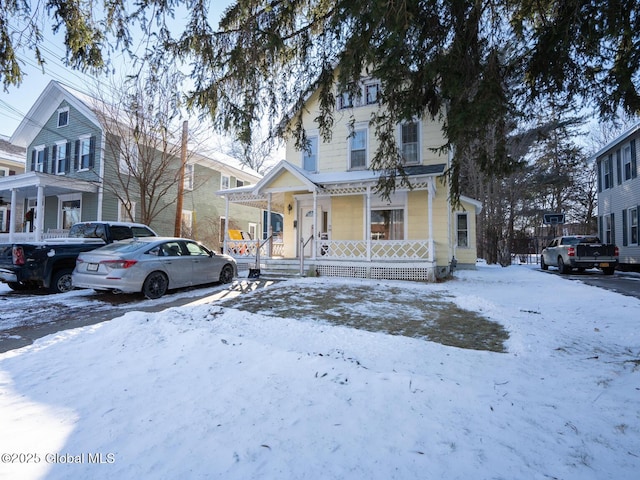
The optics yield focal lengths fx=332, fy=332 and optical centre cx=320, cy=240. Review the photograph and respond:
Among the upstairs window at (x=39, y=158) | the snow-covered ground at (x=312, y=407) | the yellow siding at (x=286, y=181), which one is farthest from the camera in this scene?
the upstairs window at (x=39, y=158)

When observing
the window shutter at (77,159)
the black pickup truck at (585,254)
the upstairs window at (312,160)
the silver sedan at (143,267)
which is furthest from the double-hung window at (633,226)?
the window shutter at (77,159)

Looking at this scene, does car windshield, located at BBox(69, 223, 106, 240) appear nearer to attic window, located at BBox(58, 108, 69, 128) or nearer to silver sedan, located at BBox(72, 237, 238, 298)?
silver sedan, located at BBox(72, 237, 238, 298)

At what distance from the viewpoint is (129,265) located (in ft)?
23.3

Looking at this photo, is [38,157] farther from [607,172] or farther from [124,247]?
[607,172]

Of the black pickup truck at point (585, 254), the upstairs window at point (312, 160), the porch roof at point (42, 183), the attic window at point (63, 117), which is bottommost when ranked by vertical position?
the black pickup truck at point (585, 254)

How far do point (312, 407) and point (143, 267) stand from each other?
242 inches

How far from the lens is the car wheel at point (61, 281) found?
8.05m

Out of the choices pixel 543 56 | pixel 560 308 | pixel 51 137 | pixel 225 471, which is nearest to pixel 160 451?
pixel 225 471

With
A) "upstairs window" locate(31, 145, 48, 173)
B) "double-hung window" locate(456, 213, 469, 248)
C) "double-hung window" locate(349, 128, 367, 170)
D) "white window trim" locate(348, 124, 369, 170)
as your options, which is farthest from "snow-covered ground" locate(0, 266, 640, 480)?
"upstairs window" locate(31, 145, 48, 173)

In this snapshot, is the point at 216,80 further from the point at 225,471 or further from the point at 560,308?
the point at 560,308

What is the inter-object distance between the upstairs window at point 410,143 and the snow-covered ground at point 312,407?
33.2 ft

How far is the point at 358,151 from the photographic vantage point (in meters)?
14.2

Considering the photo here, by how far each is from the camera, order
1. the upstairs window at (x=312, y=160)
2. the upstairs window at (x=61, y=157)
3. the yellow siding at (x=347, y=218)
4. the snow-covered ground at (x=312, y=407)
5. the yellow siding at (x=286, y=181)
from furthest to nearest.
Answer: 1. the upstairs window at (x=61, y=157)
2. the upstairs window at (x=312, y=160)
3. the yellow siding at (x=347, y=218)
4. the yellow siding at (x=286, y=181)
5. the snow-covered ground at (x=312, y=407)

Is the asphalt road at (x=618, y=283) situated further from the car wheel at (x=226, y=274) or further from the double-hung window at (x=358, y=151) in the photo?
the car wheel at (x=226, y=274)
